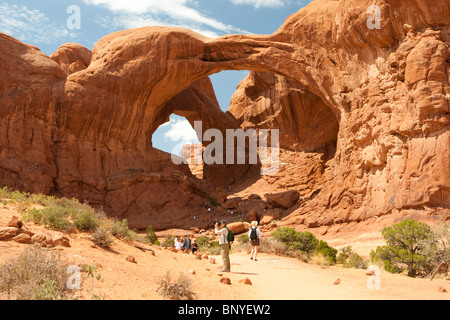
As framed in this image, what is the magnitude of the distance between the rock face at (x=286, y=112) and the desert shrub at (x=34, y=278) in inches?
589

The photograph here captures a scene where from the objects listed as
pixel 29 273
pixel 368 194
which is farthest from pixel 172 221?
pixel 29 273

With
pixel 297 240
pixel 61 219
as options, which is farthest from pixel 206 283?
pixel 297 240

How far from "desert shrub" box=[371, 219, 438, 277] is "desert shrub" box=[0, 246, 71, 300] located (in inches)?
327

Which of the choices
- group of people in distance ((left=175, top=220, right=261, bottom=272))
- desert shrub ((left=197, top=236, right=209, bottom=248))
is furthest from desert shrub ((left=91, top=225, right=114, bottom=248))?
desert shrub ((left=197, top=236, right=209, bottom=248))

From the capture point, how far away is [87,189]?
78.6ft

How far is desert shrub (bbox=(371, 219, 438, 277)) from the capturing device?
9.90 m

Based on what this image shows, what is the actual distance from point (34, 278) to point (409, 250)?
9587 millimetres

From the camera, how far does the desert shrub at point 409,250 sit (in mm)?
9898

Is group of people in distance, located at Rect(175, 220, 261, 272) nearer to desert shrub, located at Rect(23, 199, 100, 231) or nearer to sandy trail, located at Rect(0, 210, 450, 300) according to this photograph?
sandy trail, located at Rect(0, 210, 450, 300)

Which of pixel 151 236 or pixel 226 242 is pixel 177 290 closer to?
pixel 226 242

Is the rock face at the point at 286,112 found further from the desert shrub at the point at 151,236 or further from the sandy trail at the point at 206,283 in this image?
the sandy trail at the point at 206,283
